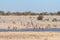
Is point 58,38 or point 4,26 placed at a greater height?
point 58,38

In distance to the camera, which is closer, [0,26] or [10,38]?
[10,38]

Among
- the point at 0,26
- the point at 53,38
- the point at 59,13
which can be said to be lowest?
the point at 59,13

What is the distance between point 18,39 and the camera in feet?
114

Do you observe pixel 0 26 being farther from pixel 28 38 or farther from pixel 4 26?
pixel 28 38

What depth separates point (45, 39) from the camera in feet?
113

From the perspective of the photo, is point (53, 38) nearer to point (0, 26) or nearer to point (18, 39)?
point (18, 39)

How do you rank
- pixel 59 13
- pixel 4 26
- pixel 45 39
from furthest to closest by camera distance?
pixel 59 13 → pixel 4 26 → pixel 45 39

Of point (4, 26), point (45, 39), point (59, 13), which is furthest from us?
point (59, 13)

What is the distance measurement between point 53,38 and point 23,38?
11.8ft

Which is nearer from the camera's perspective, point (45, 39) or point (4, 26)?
point (45, 39)

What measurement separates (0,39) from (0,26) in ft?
80.6

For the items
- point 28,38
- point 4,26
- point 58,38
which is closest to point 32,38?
point 28,38

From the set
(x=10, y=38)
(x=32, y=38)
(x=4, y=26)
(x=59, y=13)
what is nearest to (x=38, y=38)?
(x=32, y=38)

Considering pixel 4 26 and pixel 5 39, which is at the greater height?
pixel 5 39
